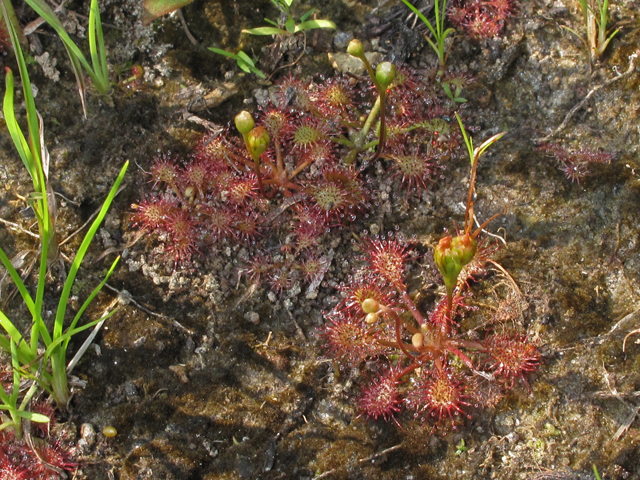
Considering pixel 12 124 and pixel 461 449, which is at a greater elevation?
pixel 12 124

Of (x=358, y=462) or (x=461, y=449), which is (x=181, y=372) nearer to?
(x=358, y=462)

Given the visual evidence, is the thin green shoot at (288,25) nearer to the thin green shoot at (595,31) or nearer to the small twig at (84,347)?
the thin green shoot at (595,31)

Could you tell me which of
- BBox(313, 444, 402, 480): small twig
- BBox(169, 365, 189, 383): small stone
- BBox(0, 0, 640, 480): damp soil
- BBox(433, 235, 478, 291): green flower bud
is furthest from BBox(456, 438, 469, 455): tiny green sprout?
BBox(169, 365, 189, 383): small stone

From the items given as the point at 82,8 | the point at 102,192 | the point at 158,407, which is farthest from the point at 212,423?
the point at 82,8

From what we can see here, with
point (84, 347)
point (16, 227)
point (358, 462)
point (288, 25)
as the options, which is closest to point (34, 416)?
point (84, 347)

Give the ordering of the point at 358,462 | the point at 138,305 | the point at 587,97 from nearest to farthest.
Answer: the point at 358,462, the point at 138,305, the point at 587,97

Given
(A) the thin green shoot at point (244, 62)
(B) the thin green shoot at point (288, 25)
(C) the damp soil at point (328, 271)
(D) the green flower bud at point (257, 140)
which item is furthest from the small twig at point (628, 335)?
(A) the thin green shoot at point (244, 62)

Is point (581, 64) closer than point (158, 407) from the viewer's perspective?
No

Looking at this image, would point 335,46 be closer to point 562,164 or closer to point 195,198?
point 195,198
